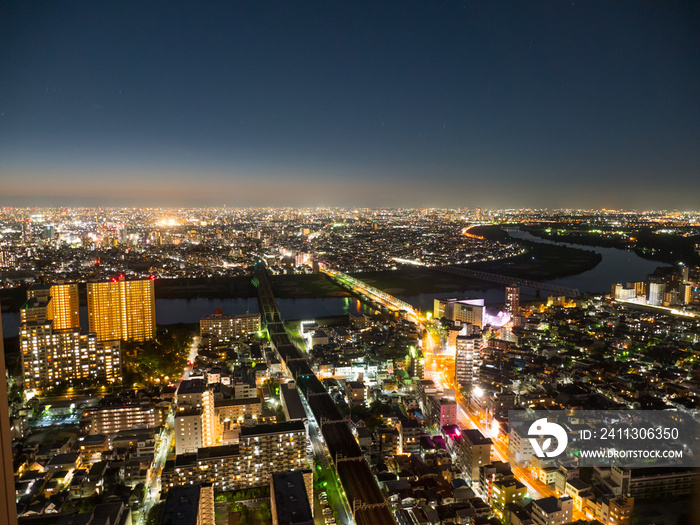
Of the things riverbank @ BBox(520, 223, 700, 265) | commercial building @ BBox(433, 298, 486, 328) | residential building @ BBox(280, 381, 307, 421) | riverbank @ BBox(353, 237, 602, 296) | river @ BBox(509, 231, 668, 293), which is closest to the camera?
residential building @ BBox(280, 381, 307, 421)

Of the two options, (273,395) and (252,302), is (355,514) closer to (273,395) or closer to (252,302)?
(273,395)

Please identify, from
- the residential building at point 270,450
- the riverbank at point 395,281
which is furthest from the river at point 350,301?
the residential building at point 270,450

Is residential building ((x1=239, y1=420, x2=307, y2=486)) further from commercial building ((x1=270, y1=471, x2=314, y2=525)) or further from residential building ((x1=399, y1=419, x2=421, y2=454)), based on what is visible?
residential building ((x1=399, y1=419, x2=421, y2=454))

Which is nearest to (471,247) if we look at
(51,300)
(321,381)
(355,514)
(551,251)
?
(551,251)

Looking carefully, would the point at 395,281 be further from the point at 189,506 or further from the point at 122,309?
the point at 189,506

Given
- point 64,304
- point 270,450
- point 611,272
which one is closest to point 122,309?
point 64,304

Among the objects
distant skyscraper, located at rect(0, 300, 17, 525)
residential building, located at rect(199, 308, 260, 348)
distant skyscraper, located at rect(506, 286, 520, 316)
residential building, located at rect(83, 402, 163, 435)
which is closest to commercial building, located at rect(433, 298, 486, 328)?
distant skyscraper, located at rect(506, 286, 520, 316)
